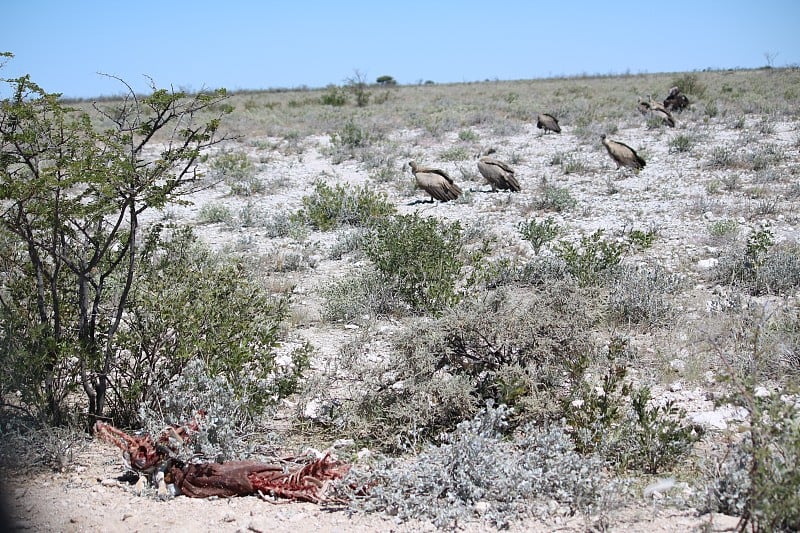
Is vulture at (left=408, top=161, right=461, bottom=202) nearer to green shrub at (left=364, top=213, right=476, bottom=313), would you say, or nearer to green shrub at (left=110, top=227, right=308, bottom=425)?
green shrub at (left=364, top=213, right=476, bottom=313)

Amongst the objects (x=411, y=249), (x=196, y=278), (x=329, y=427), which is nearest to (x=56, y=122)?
(x=196, y=278)

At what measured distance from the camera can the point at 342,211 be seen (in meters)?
10.0

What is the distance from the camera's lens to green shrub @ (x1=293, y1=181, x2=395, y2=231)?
32.1 feet

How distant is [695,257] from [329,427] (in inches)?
191

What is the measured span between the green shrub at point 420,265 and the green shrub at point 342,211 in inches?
112

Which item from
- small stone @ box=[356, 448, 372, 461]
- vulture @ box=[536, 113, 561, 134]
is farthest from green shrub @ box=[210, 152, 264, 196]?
small stone @ box=[356, 448, 372, 461]

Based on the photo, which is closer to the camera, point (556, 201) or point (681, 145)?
point (556, 201)

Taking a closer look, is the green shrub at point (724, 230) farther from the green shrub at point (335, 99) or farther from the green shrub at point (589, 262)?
the green shrub at point (335, 99)

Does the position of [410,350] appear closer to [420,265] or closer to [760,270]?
[420,265]

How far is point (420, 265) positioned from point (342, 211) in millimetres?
4012

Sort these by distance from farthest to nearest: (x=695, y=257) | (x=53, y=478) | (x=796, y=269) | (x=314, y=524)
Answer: (x=695, y=257), (x=796, y=269), (x=53, y=478), (x=314, y=524)

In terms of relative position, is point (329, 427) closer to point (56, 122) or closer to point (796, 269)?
A: point (56, 122)

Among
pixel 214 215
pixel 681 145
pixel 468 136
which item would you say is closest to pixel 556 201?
pixel 681 145

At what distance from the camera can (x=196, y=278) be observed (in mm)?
4434
